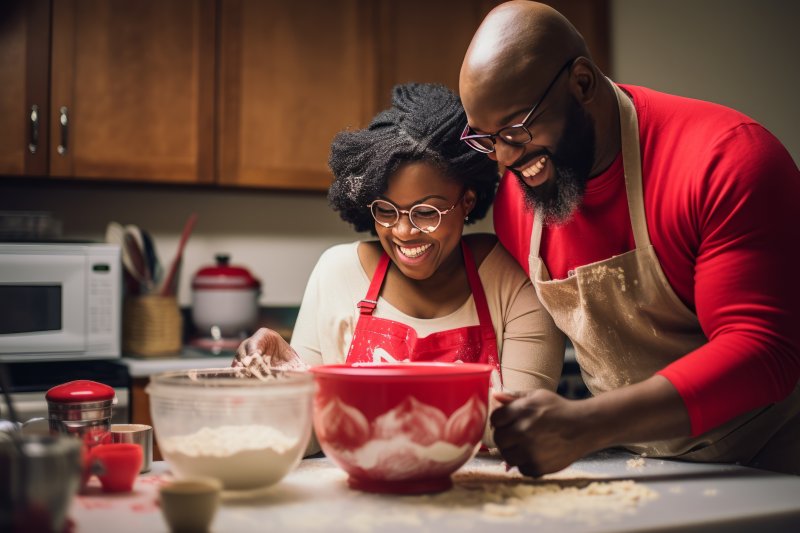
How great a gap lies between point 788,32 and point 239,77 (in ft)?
7.71

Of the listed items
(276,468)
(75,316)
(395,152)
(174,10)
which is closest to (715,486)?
(276,468)

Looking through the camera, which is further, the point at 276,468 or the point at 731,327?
the point at 731,327

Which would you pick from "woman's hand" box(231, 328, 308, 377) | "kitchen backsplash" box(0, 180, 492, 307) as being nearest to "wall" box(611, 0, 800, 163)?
"kitchen backsplash" box(0, 180, 492, 307)

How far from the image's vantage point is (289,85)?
2.91 m

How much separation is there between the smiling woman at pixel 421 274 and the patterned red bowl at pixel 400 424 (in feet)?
1.53

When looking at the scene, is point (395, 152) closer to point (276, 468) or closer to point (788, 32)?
point (276, 468)

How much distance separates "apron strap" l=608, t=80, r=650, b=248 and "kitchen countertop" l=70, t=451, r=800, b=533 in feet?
1.27

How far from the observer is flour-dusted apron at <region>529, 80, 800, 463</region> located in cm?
131

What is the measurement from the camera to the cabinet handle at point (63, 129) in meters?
2.63

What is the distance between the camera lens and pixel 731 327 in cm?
111

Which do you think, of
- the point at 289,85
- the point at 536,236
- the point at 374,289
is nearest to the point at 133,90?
the point at 289,85

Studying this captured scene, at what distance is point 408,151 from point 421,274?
9.5 inches

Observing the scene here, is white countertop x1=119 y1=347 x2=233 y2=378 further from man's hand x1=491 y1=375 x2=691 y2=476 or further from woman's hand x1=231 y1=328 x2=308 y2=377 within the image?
man's hand x1=491 y1=375 x2=691 y2=476

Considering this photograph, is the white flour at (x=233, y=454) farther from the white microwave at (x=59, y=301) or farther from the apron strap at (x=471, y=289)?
the white microwave at (x=59, y=301)
